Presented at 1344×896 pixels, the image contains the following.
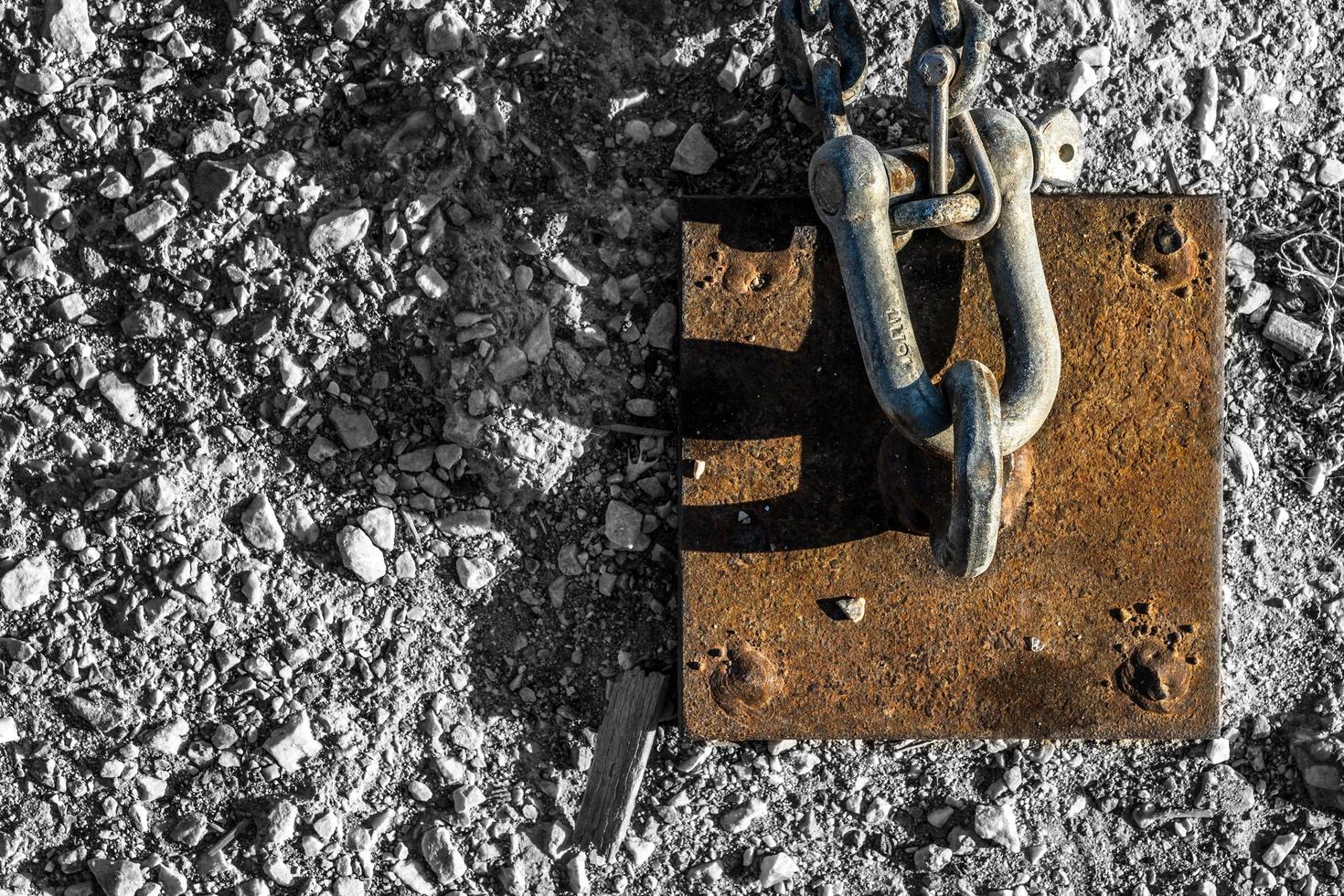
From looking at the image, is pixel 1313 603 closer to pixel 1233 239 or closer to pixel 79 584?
pixel 1233 239

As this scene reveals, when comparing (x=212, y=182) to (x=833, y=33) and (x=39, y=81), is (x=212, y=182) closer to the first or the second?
(x=39, y=81)

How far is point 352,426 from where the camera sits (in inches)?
Result: 42.2

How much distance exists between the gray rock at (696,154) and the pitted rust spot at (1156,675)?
57cm

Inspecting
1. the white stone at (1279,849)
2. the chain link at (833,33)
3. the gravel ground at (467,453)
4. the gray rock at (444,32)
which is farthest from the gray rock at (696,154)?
the white stone at (1279,849)

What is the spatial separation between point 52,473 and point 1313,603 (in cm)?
117

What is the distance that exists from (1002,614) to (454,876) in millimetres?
561

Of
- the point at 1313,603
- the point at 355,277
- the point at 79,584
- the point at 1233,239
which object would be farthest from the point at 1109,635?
the point at 79,584

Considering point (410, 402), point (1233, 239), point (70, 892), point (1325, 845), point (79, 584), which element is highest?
point (1233, 239)

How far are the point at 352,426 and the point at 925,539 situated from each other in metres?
0.52

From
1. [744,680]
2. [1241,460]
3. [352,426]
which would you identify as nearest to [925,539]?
[744,680]

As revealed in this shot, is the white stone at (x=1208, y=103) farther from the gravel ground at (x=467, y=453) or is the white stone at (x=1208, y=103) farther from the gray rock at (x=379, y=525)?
the gray rock at (x=379, y=525)

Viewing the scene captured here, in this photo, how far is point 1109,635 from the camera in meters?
1.03

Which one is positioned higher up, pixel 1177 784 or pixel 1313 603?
pixel 1313 603

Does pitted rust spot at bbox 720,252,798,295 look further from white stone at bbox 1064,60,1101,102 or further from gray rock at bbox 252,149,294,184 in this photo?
gray rock at bbox 252,149,294,184
